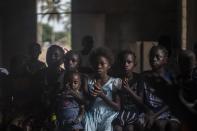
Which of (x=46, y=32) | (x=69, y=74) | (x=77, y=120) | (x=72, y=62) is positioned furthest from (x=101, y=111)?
(x=46, y=32)

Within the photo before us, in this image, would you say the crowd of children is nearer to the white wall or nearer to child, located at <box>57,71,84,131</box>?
child, located at <box>57,71,84,131</box>

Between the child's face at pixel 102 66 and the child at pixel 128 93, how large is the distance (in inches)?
5.8

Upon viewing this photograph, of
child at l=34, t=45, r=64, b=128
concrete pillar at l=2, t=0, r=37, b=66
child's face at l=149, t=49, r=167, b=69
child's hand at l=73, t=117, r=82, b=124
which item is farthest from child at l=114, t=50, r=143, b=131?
concrete pillar at l=2, t=0, r=37, b=66

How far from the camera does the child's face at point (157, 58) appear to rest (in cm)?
664

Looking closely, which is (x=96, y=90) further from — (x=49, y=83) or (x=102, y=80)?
(x=49, y=83)

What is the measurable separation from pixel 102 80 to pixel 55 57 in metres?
0.82

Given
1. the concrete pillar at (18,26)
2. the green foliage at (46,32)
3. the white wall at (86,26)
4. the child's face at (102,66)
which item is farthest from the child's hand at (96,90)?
the green foliage at (46,32)

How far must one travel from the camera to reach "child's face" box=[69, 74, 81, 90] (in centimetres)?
661

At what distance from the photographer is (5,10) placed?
10305mm

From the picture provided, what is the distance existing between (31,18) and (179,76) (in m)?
4.73

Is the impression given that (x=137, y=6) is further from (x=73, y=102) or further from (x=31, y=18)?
(x=73, y=102)

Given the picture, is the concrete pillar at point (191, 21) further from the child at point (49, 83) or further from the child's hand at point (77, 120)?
the child's hand at point (77, 120)

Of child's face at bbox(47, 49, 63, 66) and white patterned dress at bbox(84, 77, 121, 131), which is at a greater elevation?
child's face at bbox(47, 49, 63, 66)

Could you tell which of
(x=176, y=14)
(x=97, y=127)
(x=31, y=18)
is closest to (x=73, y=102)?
(x=97, y=127)
